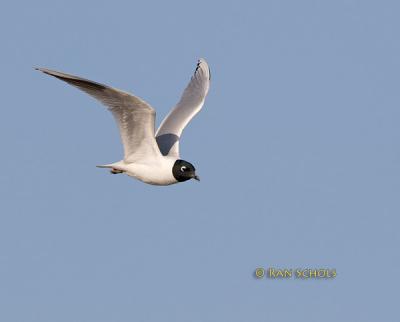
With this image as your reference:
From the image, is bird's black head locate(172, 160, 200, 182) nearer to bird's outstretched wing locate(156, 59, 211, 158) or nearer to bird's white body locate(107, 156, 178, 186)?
bird's white body locate(107, 156, 178, 186)

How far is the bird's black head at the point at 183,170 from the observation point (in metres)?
18.6

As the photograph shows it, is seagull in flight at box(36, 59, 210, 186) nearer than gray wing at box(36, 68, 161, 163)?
No

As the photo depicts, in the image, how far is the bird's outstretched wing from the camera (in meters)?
20.2

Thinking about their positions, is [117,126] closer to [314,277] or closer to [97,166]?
[97,166]

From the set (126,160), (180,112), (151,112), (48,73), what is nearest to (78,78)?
(48,73)

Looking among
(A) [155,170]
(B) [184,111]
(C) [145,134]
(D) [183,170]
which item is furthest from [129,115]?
(B) [184,111]

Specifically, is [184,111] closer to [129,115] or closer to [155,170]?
[155,170]

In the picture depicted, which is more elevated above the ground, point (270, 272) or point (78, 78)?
point (78, 78)

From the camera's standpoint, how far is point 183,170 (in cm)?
1861

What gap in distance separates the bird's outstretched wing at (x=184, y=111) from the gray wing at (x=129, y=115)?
1203 millimetres

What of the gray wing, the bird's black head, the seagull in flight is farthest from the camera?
the bird's black head

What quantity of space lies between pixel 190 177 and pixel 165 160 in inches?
23.9

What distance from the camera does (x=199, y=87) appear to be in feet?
73.1

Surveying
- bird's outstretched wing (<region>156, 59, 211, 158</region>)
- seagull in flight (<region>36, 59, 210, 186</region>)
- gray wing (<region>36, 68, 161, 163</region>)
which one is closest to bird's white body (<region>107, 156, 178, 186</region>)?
seagull in flight (<region>36, 59, 210, 186</region>)
